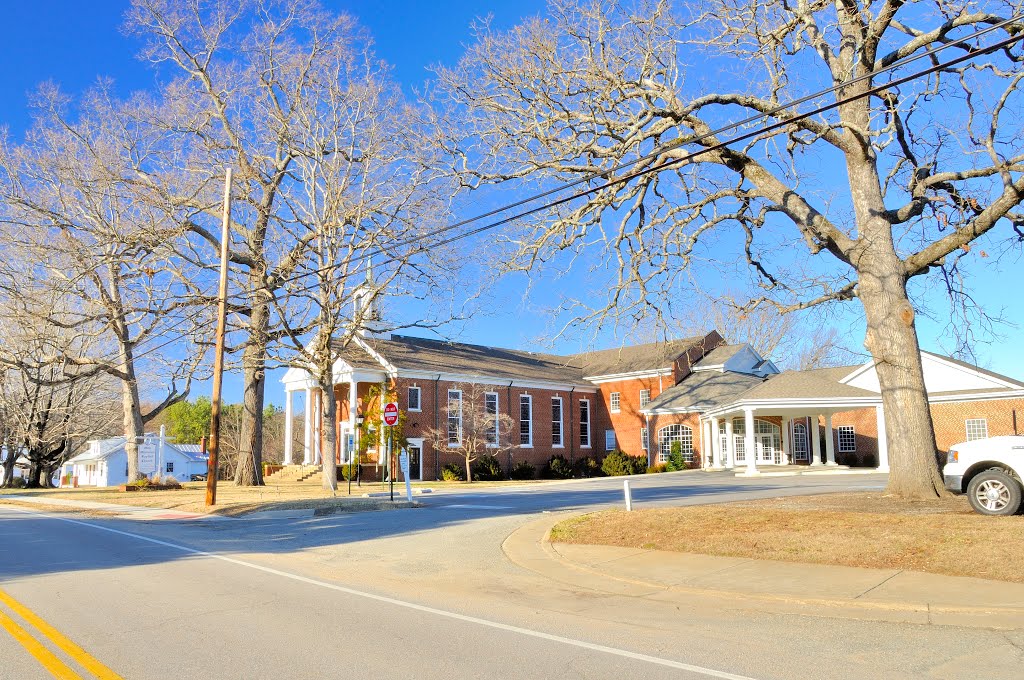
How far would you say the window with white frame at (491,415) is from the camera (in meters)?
43.5

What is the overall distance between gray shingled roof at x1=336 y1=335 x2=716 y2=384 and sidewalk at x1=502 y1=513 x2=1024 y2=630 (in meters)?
25.7

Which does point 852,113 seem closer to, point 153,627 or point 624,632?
point 624,632

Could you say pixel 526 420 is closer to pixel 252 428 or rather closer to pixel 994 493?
pixel 252 428

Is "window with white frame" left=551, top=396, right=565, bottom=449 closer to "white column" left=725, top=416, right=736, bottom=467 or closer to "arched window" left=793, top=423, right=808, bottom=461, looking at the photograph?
"white column" left=725, top=416, right=736, bottom=467

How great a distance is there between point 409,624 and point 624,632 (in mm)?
2008

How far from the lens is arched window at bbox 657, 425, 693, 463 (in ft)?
155

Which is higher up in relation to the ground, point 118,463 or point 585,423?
point 585,423

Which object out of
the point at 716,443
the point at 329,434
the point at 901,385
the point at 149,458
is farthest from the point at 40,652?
the point at 149,458

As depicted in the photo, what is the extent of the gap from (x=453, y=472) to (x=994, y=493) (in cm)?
3068

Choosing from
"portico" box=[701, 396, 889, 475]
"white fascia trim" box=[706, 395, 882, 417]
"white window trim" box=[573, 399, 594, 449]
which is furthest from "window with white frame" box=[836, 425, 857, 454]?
"white window trim" box=[573, 399, 594, 449]

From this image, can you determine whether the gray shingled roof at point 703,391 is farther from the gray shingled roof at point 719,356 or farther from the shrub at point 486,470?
the shrub at point 486,470

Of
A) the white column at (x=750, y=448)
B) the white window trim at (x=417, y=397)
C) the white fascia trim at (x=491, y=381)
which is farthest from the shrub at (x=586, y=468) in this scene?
the white window trim at (x=417, y=397)

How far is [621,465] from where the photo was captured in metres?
45.7

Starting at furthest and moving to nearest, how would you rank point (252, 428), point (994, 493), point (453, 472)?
point (453, 472) → point (252, 428) → point (994, 493)
